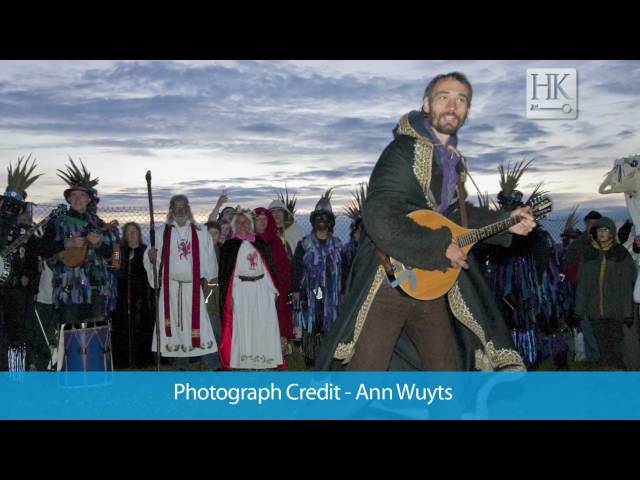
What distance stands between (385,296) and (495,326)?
70 cm

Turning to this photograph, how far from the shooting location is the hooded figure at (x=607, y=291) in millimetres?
10070

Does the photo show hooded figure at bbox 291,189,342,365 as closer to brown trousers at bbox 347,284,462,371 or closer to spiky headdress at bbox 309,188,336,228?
spiky headdress at bbox 309,188,336,228

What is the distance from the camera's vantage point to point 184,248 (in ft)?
33.6

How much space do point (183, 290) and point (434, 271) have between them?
5.61 m

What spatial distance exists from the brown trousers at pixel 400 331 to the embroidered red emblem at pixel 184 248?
5.18 m

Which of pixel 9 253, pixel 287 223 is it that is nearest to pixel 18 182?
pixel 9 253

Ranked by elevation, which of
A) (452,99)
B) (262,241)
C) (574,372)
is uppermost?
(452,99)

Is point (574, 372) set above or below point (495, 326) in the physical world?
below

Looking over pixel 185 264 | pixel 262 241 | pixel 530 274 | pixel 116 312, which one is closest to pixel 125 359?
pixel 116 312

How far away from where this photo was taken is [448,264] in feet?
16.9

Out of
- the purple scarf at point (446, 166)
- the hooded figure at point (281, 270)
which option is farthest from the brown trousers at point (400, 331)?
the hooded figure at point (281, 270)

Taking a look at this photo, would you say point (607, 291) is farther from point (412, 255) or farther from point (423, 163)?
point (412, 255)

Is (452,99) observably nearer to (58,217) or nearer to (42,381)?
(58,217)

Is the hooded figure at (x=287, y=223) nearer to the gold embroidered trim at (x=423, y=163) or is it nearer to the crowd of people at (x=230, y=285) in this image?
the crowd of people at (x=230, y=285)
